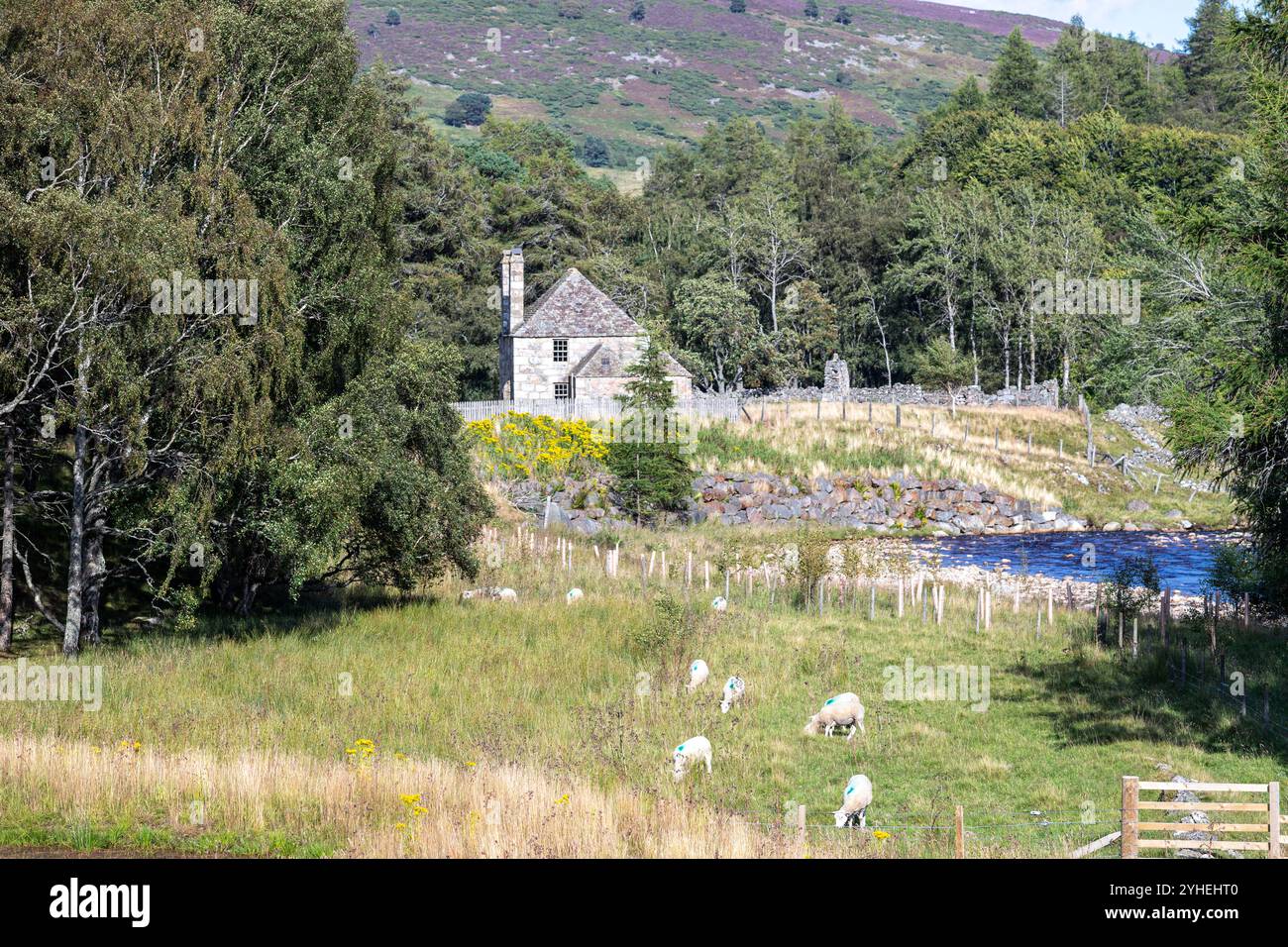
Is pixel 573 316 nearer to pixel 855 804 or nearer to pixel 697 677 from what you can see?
pixel 697 677

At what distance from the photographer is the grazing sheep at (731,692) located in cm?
2458

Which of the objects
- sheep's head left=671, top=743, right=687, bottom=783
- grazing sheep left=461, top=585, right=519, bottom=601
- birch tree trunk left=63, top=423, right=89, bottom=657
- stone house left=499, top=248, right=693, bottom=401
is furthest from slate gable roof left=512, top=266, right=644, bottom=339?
sheep's head left=671, top=743, right=687, bottom=783

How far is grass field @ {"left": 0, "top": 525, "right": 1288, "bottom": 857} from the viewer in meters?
15.9

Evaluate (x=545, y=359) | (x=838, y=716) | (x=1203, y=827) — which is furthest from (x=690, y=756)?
(x=545, y=359)

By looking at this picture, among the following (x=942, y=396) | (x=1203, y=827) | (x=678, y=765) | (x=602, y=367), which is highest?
(x=602, y=367)

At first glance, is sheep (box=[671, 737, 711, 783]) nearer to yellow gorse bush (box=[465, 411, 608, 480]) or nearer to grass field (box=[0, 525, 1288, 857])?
grass field (box=[0, 525, 1288, 857])

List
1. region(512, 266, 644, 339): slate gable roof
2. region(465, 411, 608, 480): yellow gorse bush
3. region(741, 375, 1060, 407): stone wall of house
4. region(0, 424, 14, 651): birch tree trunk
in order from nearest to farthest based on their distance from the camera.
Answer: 1. region(0, 424, 14, 651): birch tree trunk
2. region(465, 411, 608, 480): yellow gorse bush
3. region(512, 266, 644, 339): slate gable roof
4. region(741, 375, 1060, 407): stone wall of house

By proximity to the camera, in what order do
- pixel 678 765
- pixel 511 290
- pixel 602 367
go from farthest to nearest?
pixel 511 290 < pixel 602 367 < pixel 678 765

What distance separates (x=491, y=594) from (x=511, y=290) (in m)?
41.4

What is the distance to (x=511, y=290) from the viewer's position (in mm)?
74125

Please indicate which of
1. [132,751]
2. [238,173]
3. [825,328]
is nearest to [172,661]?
[132,751]

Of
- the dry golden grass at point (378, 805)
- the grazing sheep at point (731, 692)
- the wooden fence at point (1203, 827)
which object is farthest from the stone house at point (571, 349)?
the wooden fence at point (1203, 827)

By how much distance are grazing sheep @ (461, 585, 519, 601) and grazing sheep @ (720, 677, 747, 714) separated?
10.2 meters
